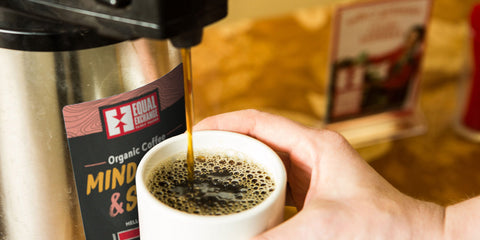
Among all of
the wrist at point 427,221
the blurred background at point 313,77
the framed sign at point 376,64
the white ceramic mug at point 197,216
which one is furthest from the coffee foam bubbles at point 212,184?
the framed sign at point 376,64

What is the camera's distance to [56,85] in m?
0.44

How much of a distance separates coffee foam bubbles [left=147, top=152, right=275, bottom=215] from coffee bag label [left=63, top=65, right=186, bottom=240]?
0.03m

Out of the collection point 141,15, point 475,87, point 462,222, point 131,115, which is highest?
point 141,15

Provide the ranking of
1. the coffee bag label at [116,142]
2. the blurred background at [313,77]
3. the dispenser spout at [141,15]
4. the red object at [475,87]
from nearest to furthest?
the dispenser spout at [141,15], the coffee bag label at [116,142], the blurred background at [313,77], the red object at [475,87]

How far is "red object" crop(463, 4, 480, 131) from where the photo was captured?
121cm

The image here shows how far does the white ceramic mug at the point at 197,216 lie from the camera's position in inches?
16.4

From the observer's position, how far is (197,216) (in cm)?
42

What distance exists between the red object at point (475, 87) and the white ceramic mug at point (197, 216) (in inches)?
35.0

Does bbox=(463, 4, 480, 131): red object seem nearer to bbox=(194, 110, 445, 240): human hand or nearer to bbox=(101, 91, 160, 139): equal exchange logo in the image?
bbox=(194, 110, 445, 240): human hand

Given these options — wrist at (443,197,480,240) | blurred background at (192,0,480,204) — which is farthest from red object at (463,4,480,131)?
wrist at (443,197,480,240)

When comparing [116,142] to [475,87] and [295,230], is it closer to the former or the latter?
[295,230]

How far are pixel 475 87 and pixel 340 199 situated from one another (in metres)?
0.95

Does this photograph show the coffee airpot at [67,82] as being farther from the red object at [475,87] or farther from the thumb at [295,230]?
the red object at [475,87]

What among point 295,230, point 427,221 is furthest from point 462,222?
point 295,230
